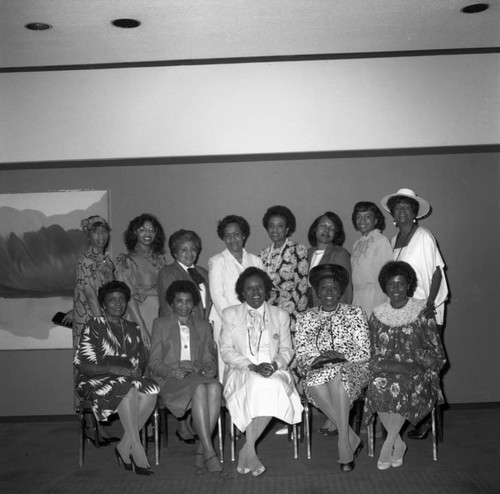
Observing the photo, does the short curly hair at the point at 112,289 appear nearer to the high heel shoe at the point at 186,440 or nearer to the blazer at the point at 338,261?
the high heel shoe at the point at 186,440

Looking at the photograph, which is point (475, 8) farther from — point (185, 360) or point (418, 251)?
point (185, 360)

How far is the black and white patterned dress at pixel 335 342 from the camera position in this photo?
16.8ft

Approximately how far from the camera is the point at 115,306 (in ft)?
17.4

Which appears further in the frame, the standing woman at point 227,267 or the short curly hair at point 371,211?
the short curly hair at point 371,211

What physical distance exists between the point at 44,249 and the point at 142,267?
3.97ft

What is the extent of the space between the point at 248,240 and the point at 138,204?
1.04m

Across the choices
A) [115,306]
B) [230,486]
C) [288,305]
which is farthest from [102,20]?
[230,486]

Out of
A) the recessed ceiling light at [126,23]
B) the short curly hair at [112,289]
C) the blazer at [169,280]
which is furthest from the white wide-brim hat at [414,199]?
the recessed ceiling light at [126,23]

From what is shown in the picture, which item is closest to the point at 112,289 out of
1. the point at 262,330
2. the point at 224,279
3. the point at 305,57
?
the point at 224,279

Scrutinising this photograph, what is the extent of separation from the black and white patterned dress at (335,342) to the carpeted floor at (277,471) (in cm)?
52

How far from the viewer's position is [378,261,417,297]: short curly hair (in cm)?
528

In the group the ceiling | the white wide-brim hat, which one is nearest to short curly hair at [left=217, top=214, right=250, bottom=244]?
the white wide-brim hat

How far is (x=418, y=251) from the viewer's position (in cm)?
581

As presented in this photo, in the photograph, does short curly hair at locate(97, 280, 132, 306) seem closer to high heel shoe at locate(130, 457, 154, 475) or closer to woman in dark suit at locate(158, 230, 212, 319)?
woman in dark suit at locate(158, 230, 212, 319)
